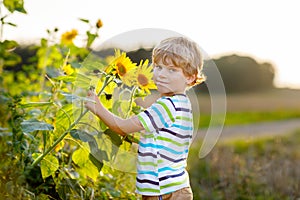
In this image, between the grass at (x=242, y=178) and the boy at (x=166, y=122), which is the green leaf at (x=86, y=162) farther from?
the grass at (x=242, y=178)

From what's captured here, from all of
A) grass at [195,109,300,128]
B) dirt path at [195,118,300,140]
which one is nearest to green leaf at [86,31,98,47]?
dirt path at [195,118,300,140]

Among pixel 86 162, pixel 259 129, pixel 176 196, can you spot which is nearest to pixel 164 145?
pixel 176 196

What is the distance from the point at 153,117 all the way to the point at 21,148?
2.25 ft

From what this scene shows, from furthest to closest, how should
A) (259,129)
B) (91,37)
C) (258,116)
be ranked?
(258,116) < (259,129) < (91,37)

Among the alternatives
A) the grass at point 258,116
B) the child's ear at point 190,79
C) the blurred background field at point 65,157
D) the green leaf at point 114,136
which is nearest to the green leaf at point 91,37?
the blurred background field at point 65,157

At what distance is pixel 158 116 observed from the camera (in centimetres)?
223

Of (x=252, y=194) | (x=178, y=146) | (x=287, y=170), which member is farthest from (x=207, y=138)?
(x=287, y=170)

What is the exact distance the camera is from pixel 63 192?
104 inches

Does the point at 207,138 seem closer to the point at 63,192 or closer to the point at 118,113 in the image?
the point at 118,113

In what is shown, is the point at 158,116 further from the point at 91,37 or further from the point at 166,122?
the point at 91,37

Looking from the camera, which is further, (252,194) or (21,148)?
(252,194)

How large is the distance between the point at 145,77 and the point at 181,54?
0.20 meters

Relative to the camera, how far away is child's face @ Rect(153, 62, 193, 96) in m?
2.25

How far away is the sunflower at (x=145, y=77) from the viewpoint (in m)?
2.34
